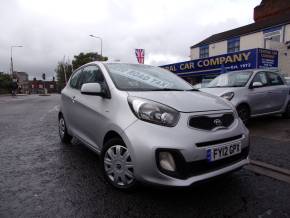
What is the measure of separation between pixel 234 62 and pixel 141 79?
511 inches

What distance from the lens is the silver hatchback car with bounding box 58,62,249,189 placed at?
236 cm

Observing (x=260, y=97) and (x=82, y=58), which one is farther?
(x=82, y=58)

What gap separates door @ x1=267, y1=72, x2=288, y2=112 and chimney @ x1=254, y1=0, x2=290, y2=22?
25.7 m

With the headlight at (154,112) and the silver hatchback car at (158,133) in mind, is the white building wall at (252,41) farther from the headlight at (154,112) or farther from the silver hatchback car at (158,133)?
the headlight at (154,112)

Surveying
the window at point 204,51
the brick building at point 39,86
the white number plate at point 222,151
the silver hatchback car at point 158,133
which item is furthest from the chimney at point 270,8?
the brick building at point 39,86

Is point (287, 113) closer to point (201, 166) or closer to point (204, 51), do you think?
point (201, 166)

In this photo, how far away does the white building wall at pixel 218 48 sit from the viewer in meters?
26.0

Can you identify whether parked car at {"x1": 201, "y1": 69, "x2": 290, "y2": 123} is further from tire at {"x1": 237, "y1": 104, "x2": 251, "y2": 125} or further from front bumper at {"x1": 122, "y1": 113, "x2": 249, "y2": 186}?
front bumper at {"x1": 122, "y1": 113, "x2": 249, "y2": 186}

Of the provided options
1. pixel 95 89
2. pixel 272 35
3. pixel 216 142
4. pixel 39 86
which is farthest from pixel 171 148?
pixel 39 86

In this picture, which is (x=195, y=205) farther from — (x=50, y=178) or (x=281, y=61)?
(x=281, y=61)

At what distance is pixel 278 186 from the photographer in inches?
113

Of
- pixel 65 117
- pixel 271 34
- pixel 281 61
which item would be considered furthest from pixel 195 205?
pixel 271 34

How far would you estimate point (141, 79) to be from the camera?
11.3ft

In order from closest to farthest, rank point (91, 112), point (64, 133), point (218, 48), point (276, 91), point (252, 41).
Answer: point (91, 112), point (64, 133), point (276, 91), point (252, 41), point (218, 48)
